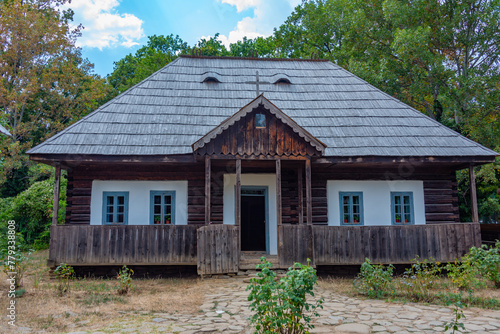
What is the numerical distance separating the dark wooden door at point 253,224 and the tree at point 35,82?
50.1 feet

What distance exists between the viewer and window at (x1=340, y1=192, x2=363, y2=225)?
39.0 ft

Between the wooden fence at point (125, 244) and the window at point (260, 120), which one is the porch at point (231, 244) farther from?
the window at point (260, 120)

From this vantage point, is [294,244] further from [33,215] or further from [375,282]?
[33,215]

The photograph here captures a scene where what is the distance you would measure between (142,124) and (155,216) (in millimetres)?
2788

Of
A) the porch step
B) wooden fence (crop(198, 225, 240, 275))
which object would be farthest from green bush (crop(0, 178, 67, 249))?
wooden fence (crop(198, 225, 240, 275))

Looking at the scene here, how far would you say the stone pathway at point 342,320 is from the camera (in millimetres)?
5578

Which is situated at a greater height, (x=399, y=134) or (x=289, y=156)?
(x=399, y=134)

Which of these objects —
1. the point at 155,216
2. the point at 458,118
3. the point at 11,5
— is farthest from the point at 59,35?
the point at 458,118

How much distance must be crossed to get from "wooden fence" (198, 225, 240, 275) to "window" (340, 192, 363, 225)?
393 centimetres

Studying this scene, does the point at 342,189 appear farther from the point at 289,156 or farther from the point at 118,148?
the point at 118,148

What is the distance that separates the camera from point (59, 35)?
24500 mm

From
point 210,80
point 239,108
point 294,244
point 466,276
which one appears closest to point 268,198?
point 294,244

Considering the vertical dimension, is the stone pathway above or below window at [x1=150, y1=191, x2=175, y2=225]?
below

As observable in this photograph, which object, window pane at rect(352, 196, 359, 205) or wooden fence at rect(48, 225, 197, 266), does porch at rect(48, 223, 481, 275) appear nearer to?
wooden fence at rect(48, 225, 197, 266)
